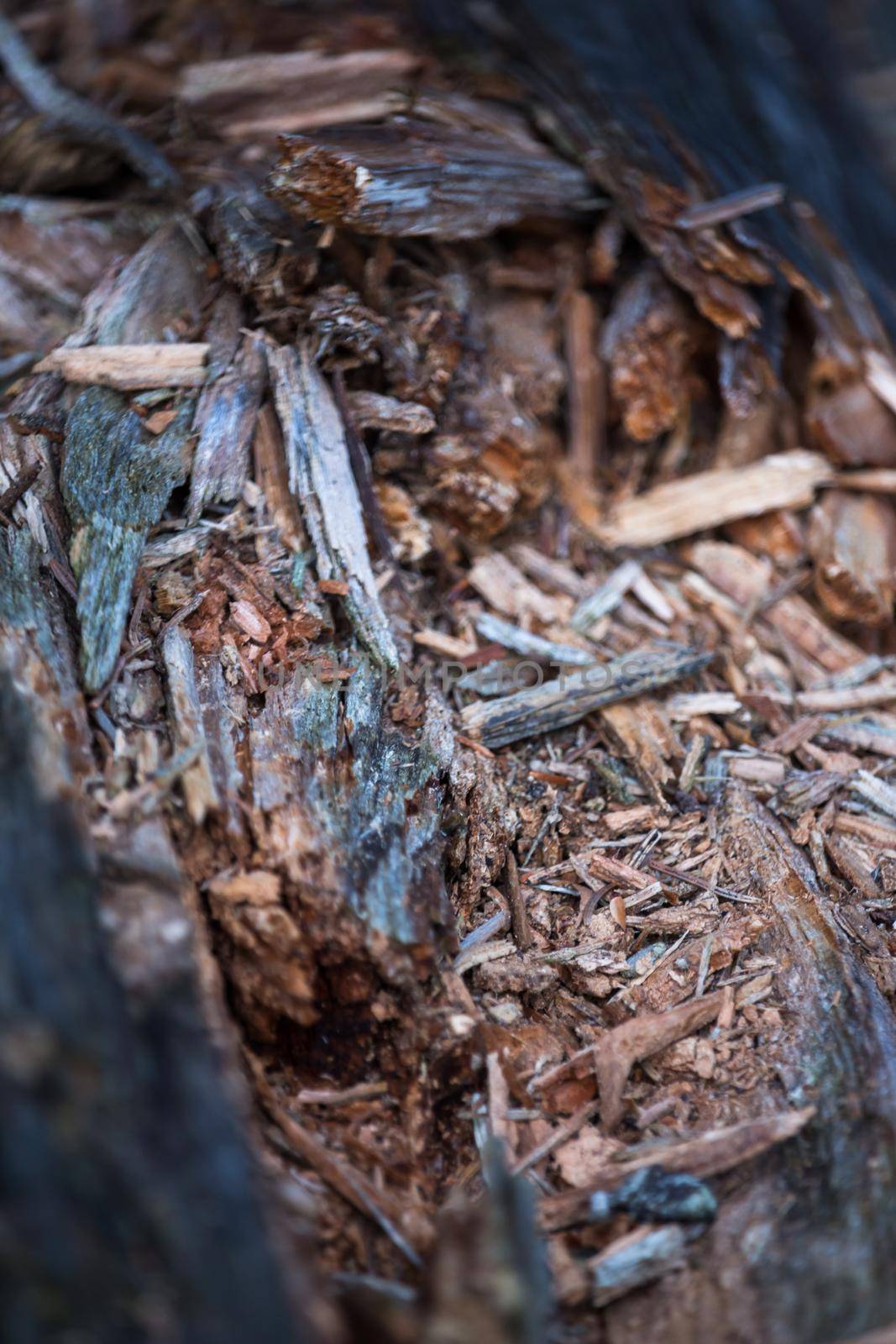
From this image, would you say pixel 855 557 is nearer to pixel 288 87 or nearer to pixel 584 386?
pixel 584 386

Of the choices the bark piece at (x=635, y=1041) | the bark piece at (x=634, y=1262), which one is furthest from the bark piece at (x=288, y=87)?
the bark piece at (x=634, y=1262)

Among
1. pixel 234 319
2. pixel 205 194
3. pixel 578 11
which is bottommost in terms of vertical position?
pixel 234 319

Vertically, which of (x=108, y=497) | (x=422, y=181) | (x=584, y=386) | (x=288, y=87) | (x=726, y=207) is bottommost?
(x=584, y=386)

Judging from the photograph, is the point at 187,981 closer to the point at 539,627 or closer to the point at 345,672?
the point at 345,672

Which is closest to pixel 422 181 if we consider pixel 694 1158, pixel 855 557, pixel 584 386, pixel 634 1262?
pixel 584 386

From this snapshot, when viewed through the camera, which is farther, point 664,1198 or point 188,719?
point 188,719

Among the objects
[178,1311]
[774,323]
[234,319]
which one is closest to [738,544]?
[774,323]

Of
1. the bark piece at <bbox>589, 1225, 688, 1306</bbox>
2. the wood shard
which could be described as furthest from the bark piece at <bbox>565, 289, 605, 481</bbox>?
the bark piece at <bbox>589, 1225, 688, 1306</bbox>

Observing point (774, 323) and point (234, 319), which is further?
point (774, 323)
